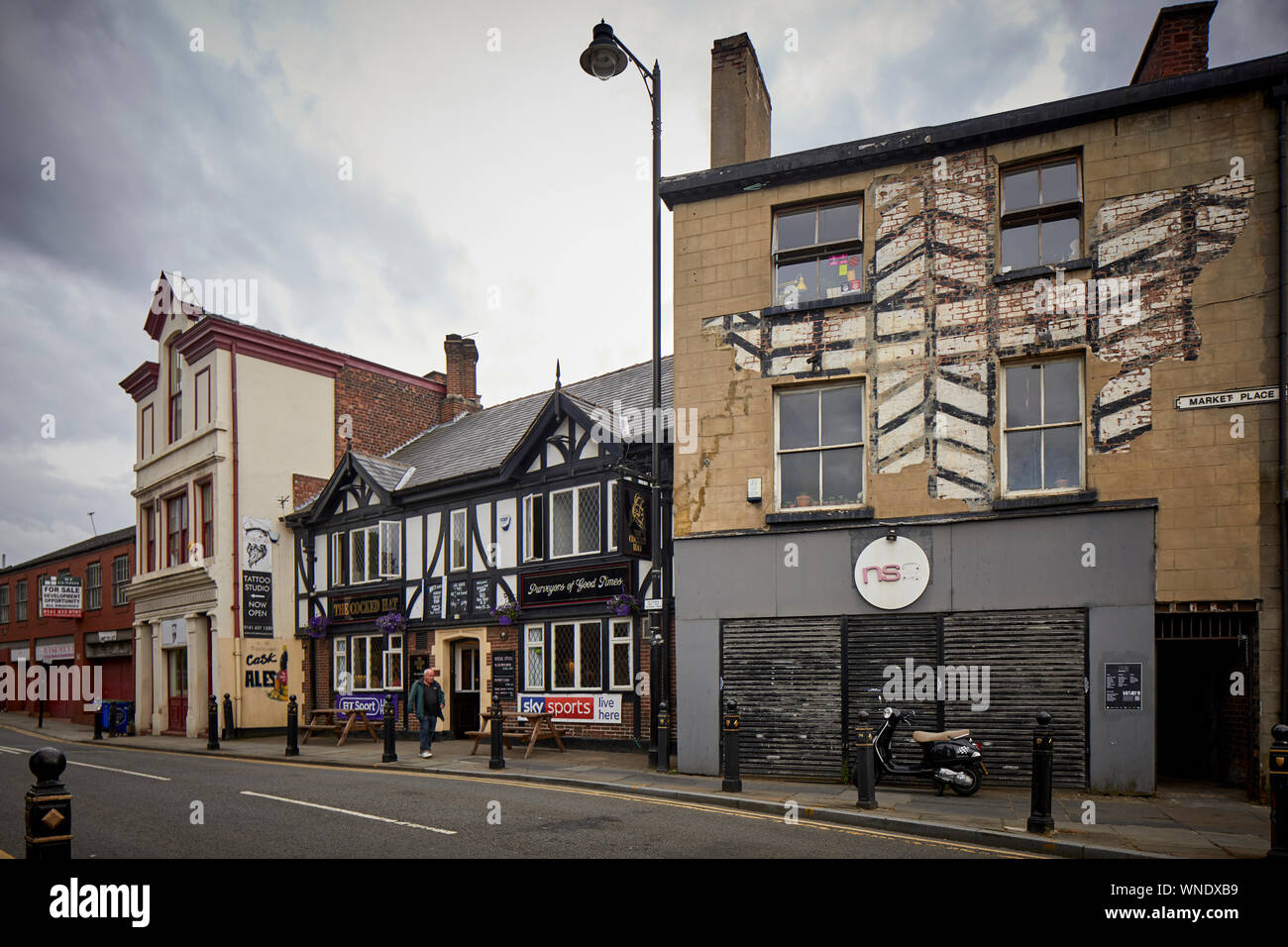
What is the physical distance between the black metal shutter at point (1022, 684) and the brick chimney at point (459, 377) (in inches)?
880

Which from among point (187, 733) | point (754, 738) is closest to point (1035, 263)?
point (754, 738)

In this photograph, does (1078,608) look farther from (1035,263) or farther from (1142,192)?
(1142,192)

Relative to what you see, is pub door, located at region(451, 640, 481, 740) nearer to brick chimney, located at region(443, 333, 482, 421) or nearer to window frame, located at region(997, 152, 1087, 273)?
brick chimney, located at region(443, 333, 482, 421)

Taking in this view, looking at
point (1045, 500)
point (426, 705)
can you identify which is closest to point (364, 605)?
point (426, 705)

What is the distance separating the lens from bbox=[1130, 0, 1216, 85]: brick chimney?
41.8 feet

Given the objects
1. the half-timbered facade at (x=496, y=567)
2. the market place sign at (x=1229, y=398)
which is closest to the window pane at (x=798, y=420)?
the half-timbered facade at (x=496, y=567)

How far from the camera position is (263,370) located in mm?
26984

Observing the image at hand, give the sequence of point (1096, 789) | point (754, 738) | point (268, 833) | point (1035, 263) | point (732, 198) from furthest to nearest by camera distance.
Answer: point (732, 198)
point (754, 738)
point (1035, 263)
point (1096, 789)
point (268, 833)

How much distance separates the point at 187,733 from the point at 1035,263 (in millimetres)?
26062

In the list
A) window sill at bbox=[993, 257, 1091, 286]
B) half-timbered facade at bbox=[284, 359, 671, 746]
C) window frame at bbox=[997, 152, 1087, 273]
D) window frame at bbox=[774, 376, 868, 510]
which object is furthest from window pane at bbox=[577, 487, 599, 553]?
window frame at bbox=[997, 152, 1087, 273]

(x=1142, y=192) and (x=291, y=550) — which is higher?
(x=1142, y=192)

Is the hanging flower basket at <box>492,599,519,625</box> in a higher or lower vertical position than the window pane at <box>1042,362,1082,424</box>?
lower

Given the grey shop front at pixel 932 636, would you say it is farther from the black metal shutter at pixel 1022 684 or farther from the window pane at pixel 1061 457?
the window pane at pixel 1061 457

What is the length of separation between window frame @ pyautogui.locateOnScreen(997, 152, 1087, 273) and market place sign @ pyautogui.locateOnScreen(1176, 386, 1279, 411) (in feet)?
8.19
